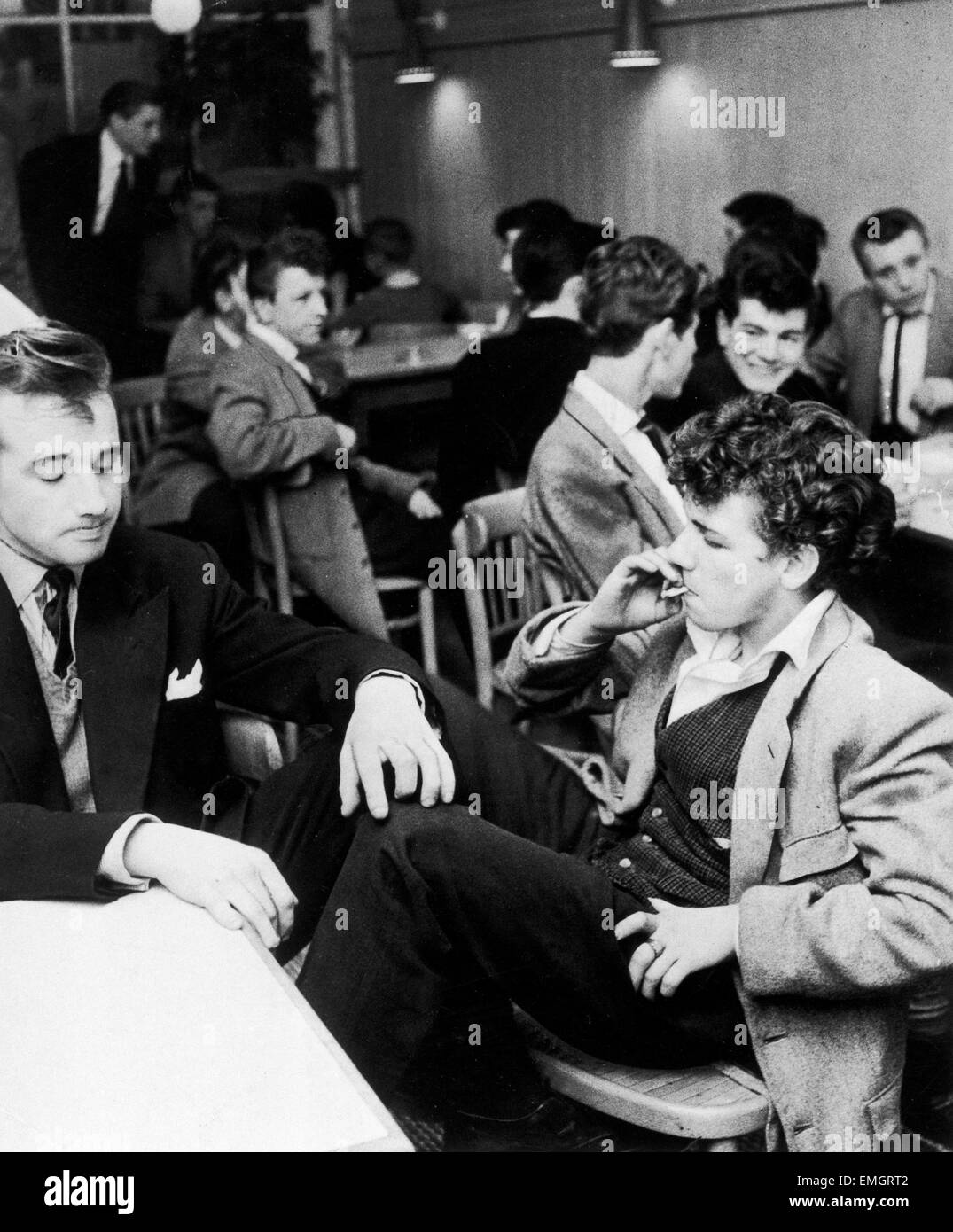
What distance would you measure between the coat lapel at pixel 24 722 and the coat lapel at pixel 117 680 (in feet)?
0.17

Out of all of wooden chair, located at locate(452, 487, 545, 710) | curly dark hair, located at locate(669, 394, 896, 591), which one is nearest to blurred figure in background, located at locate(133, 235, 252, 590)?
wooden chair, located at locate(452, 487, 545, 710)

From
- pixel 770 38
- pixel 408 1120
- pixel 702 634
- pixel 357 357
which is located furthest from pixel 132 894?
pixel 357 357

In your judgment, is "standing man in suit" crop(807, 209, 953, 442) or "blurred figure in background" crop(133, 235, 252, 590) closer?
"standing man in suit" crop(807, 209, 953, 442)

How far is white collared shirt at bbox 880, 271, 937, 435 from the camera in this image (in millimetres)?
3252

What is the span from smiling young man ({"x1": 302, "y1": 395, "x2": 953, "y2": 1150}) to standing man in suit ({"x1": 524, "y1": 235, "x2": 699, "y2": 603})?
1.68 ft

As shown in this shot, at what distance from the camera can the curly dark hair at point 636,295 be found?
2.45 m

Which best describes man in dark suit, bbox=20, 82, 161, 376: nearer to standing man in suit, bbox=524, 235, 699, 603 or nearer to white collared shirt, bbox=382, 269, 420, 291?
standing man in suit, bbox=524, 235, 699, 603

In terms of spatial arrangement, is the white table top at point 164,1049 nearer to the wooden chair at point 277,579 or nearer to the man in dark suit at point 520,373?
the man in dark suit at point 520,373

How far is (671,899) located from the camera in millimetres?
1725

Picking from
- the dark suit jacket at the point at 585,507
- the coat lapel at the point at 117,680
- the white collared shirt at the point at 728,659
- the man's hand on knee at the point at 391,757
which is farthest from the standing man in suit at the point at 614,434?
the coat lapel at the point at 117,680

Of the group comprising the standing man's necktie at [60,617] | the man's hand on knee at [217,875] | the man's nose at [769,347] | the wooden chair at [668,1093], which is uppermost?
the man's nose at [769,347]

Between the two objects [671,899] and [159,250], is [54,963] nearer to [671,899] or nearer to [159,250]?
[671,899]

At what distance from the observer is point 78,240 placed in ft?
9.34

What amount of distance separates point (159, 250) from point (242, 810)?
171 centimetres
